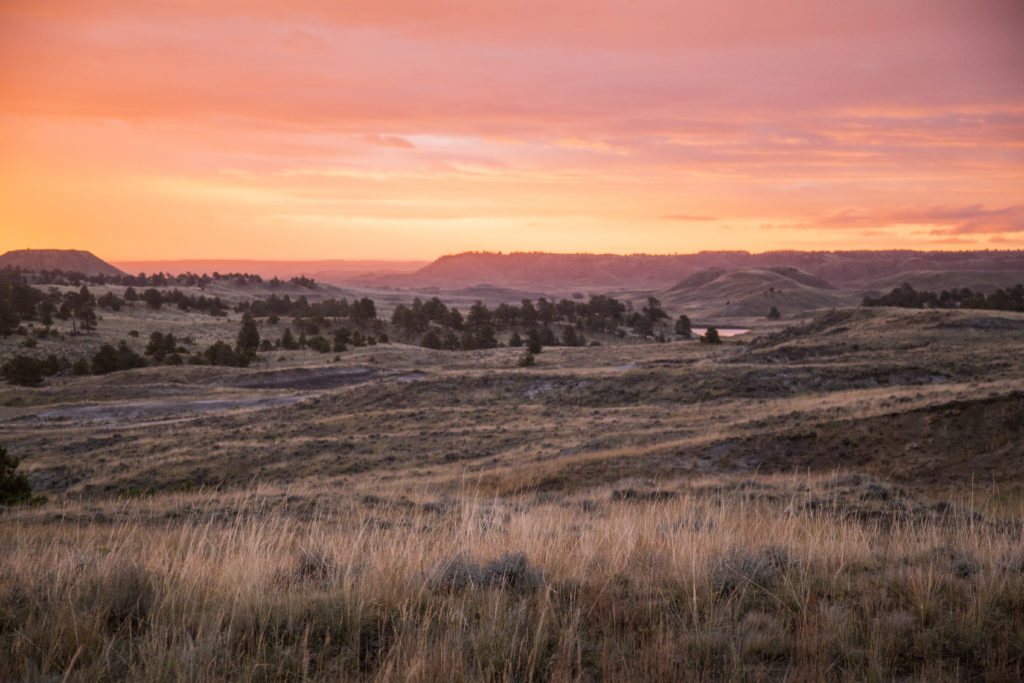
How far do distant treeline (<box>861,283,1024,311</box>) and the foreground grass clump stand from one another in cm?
10190

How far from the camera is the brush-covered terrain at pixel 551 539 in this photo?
3.66 m

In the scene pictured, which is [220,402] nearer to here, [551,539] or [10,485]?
[10,485]

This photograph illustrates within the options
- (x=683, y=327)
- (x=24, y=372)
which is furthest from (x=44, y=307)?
(x=683, y=327)

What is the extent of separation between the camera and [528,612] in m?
4.12

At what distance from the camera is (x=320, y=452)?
79.1 feet

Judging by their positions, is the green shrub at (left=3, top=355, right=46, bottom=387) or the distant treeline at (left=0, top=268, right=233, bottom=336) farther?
the distant treeline at (left=0, top=268, right=233, bottom=336)

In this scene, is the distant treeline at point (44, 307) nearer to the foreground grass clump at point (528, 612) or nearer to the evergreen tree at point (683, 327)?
the foreground grass clump at point (528, 612)

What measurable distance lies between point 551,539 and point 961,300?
402 feet

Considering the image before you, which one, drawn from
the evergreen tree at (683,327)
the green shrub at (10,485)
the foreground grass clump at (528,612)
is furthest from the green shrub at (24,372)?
the evergreen tree at (683,327)

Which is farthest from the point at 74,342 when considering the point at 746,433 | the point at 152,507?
the point at 746,433

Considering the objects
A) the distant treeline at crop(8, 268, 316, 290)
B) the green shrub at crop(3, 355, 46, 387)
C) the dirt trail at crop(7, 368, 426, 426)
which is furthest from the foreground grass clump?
the distant treeline at crop(8, 268, 316, 290)

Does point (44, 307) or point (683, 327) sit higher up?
point (44, 307)

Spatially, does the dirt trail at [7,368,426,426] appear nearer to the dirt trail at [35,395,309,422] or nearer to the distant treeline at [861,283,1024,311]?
the dirt trail at [35,395,309,422]

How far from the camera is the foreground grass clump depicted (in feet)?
11.5
